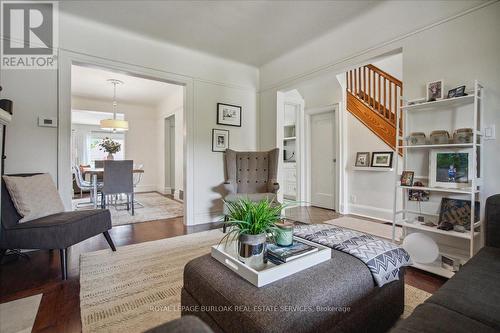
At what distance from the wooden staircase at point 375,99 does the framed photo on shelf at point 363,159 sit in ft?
1.23

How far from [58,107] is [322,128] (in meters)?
4.25

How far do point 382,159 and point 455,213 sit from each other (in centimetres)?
199

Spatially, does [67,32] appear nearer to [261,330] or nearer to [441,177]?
[261,330]

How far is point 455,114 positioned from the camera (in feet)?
6.80

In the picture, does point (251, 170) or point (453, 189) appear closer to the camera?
point (453, 189)

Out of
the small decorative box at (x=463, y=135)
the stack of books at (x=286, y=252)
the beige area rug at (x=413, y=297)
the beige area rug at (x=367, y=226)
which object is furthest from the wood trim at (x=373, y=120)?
the stack of books at (x=286, y=252)

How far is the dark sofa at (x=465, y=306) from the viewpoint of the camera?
0.77m

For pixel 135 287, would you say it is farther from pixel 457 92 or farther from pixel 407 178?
pixel 457 92

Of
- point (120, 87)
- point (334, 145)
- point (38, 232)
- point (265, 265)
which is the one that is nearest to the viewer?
point (265, 265)

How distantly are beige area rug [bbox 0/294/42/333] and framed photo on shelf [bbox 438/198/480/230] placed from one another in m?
3.03

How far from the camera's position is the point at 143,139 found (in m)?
7.14

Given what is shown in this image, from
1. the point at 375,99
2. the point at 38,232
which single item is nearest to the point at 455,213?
the point at 375,99

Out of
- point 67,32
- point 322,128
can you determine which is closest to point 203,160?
point 67,32

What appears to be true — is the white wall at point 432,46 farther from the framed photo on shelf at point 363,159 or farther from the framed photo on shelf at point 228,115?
the framed photo on shelf at point 363,159
